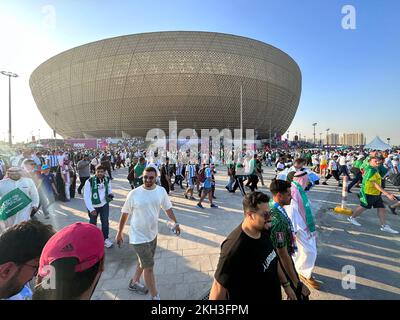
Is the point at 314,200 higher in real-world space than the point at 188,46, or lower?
lower

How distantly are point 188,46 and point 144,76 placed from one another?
41.1ft

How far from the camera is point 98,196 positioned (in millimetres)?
4273

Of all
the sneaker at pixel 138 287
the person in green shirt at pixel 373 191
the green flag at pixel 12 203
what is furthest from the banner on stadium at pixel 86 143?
the person in green shirt at pixel 373 191

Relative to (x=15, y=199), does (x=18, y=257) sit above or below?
above

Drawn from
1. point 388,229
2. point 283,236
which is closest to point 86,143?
point 388,229

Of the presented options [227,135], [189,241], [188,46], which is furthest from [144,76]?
[189,241]

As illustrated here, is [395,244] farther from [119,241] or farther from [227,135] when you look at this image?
[227,135]

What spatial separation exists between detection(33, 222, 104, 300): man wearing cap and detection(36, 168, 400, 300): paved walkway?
2257 millimetres

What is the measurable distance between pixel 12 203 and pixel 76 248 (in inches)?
121

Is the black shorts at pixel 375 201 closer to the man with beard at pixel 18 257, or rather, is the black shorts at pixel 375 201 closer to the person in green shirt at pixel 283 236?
the person in green shirt at pixel 283 236

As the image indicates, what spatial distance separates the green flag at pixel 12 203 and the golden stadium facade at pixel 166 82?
167 ft

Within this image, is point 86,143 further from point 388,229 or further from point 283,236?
point 283,236
